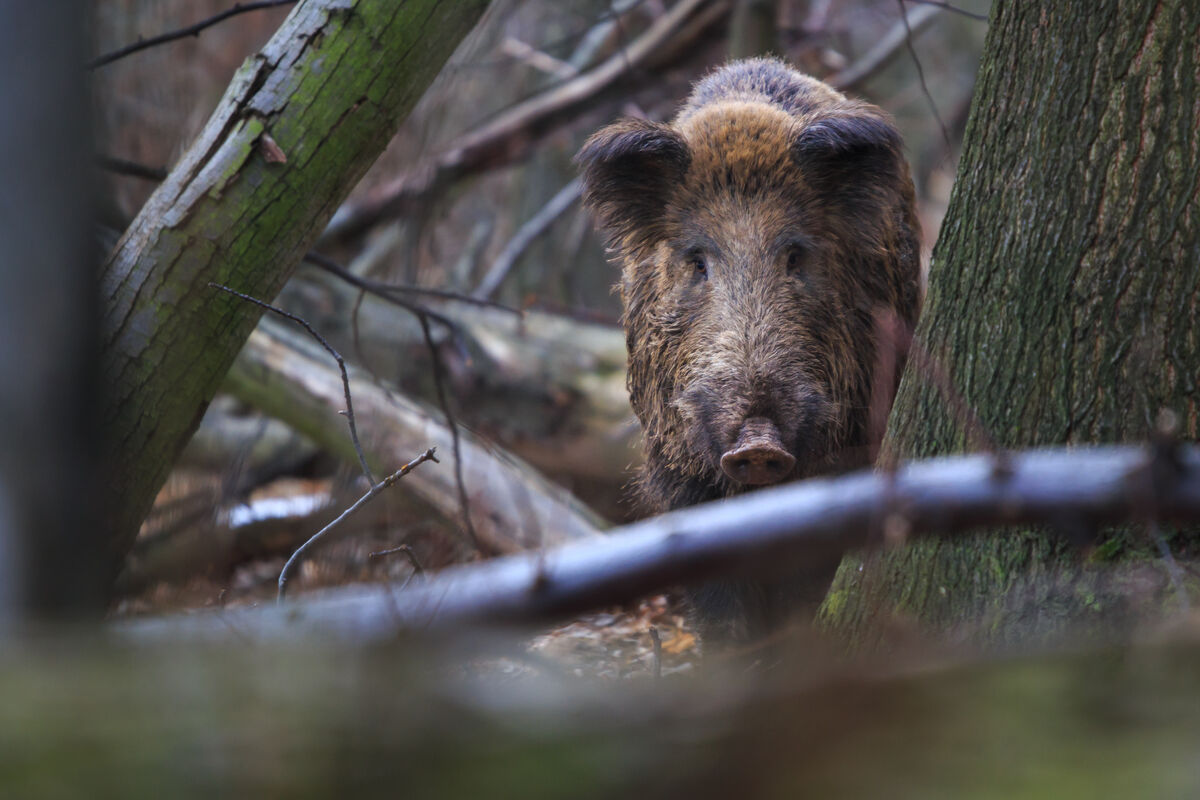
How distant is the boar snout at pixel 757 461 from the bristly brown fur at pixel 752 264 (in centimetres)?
45

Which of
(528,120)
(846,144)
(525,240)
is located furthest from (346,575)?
(525,240)

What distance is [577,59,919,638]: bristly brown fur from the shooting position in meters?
4.43

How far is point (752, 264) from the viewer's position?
452 cm

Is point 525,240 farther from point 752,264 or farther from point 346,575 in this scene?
point 752,264

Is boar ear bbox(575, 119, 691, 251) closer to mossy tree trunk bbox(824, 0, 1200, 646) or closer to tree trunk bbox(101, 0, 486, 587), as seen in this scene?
tree trunk bbox(101, 0, 486, 587)

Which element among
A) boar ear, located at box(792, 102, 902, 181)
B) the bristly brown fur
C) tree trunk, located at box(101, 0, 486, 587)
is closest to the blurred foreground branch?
tree trunk, located at box(101, 0, 486, 587)

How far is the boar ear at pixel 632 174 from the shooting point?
15.4 ft

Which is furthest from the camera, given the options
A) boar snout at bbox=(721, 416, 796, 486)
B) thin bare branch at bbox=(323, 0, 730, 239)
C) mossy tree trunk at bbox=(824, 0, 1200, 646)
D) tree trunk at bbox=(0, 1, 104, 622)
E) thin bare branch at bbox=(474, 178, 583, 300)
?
thin bare branch at bbox=(474, 178, 583, 300)

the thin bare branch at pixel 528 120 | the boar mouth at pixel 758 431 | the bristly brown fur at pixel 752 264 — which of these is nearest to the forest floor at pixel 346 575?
the bristly brown fur at pixel 752 264

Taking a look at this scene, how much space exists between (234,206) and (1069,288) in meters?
Answer: 2.61

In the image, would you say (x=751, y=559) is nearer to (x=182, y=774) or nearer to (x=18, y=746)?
(x=182, y=774)

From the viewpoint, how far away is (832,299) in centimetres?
458

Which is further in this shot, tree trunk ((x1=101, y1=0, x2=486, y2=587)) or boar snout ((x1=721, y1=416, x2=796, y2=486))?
boar snout ((x1=721, y1=416, x2=796, y2=486))

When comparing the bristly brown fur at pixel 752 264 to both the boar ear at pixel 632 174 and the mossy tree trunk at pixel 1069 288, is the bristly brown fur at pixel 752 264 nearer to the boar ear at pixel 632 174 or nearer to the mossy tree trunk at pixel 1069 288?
the boar ear at pixel 632 174
